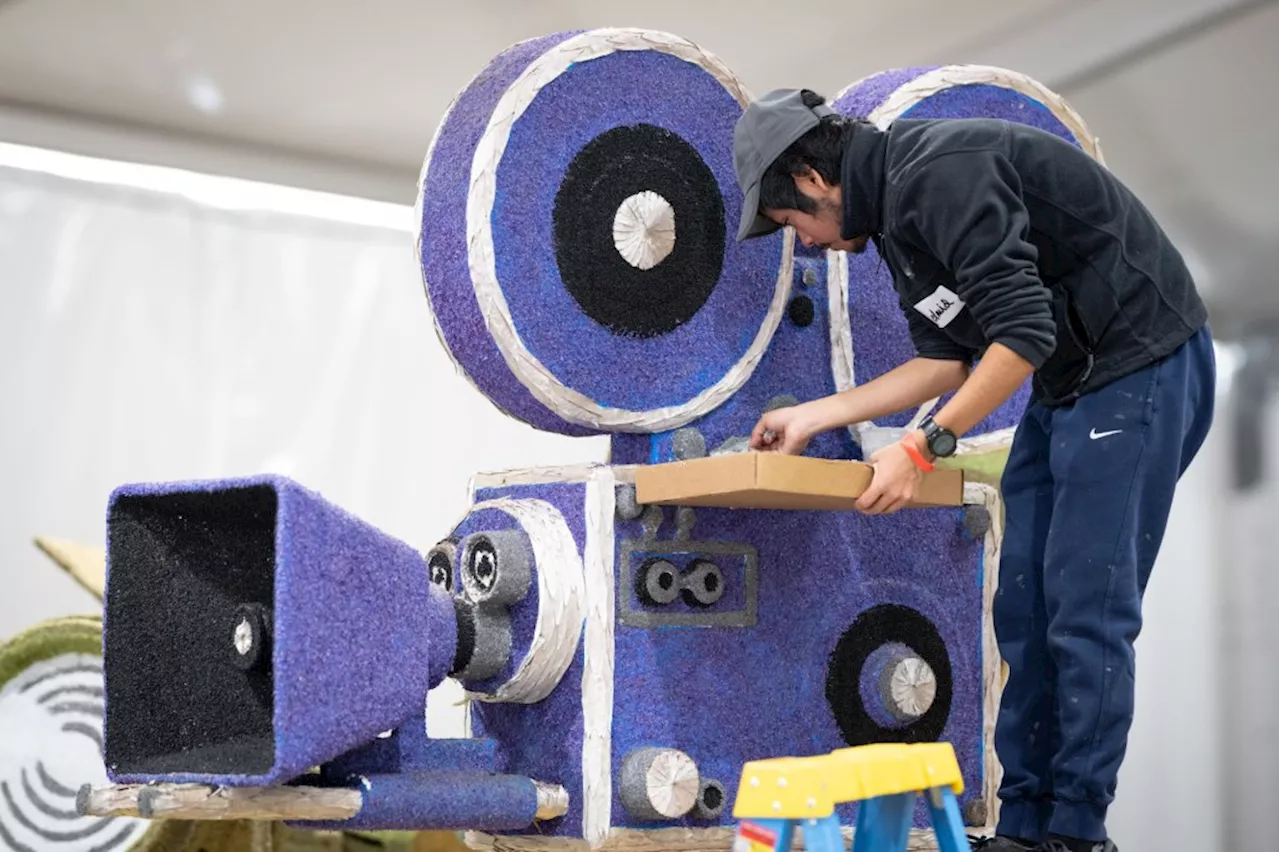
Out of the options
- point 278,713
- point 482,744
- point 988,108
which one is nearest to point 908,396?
point 988,108

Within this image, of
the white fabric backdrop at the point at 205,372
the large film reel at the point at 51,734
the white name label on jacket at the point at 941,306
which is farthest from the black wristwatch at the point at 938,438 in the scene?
the white fabric backdrop at the point at 205,372

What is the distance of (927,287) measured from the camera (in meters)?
1.56

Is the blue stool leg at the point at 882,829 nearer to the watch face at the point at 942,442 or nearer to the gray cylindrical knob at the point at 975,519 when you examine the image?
the watch face at the point at 942,442

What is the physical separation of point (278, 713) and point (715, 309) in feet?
2.42

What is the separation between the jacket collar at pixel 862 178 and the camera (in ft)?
5.03

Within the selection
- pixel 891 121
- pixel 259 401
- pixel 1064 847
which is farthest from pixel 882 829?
pixel 259 401

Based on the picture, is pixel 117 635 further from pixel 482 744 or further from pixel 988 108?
pixel 988 108

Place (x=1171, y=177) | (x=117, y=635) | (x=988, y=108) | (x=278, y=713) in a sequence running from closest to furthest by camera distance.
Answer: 1. (x=278, y=713)
2. (x=117, y=635)
3. (x=988, y=108)
4. (x=1171, y=177)

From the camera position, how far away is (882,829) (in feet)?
4.16

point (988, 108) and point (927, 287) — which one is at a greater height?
point (988, 108)

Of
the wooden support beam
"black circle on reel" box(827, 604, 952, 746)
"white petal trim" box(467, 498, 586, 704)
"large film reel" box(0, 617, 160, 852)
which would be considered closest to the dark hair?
"white petal trim" box(467, 498, 586, 704)

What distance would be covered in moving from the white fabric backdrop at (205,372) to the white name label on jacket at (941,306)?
1.60m

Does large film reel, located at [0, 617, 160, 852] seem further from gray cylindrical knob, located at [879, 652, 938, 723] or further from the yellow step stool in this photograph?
the yellow step stool

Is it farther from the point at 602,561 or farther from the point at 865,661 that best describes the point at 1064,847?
the point at 602,561
